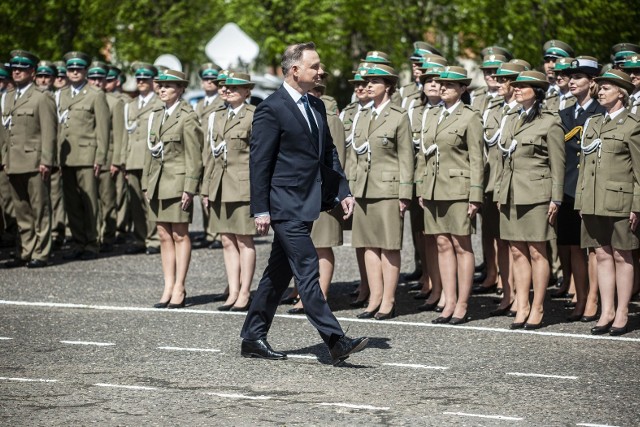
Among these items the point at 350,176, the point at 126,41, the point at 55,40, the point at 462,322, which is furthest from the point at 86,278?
the point at 126,41

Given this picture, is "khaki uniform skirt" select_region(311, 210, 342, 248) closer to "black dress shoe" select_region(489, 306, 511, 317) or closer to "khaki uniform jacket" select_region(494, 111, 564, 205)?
"black dress shoe" select_region(489, 306, 511, 317)

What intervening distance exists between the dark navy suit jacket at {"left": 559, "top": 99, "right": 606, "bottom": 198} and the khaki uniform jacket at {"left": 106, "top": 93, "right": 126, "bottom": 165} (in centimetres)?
666

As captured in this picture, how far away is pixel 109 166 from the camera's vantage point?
→ 59.2 feet

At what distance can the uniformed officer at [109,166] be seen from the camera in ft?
58.9

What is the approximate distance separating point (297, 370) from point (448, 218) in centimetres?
314

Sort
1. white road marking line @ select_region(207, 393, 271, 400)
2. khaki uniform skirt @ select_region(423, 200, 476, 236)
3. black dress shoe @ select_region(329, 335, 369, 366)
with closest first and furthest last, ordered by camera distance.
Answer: white road marking line @ select_region(207, 393, 271, 400), black dress shoe @ select_region(329, 335, 369, 366), khaki uniform skirt @ select_region(423, 200, 476, 236)

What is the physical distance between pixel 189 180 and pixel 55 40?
12985 millimetres

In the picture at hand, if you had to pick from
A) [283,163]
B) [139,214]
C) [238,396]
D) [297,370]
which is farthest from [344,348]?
[139,214]

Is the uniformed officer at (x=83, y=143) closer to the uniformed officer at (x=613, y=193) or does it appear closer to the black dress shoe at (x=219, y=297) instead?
the black dress shoe at (x=219, y=297)

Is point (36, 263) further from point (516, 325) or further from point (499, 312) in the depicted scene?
point (516, 325)

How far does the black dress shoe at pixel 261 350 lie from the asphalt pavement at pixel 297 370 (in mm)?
A: 104

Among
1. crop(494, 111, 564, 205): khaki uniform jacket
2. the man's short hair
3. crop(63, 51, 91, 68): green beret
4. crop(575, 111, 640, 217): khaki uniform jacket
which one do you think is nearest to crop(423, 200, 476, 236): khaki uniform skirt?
crop(494, 111, 564, 205): khaki uniform jacket

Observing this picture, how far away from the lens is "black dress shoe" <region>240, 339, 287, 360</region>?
10.4m

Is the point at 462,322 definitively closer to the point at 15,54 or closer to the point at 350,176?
the point at 350,176
